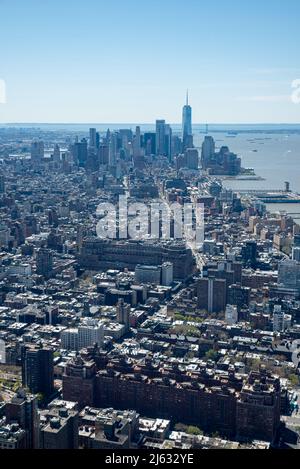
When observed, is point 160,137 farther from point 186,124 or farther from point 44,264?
point 44,264

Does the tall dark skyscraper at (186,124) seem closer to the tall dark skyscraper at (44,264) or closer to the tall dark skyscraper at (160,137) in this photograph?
the tall dark skyscraper at (160,137)

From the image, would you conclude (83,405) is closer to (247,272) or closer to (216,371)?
(216,371)

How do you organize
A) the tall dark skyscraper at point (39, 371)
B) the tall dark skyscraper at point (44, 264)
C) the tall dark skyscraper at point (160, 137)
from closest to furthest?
the tall dark skyscraper at point (39, 371)
the tall dark skyscraper at point (44, 264)
the tall dark skyscraper at point (160, 137)

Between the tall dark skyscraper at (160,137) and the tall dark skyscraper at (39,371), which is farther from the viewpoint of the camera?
the tall dark skyscraper at (160,137)

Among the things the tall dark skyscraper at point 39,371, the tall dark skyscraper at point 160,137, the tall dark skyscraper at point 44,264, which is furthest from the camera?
the tall dark skyscraper at point 160,137

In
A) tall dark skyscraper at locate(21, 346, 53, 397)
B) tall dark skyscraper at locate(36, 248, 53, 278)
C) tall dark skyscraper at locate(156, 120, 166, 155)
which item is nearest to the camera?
tall dark skyscraper at locate(21, 346, 53, 397)

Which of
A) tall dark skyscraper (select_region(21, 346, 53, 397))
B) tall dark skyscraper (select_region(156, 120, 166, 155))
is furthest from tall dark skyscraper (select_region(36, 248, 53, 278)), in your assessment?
tall dark skyscraper (select_region(156, 120, 166, 155))

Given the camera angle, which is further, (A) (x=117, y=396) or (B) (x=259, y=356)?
(B) (x=259, y=356)

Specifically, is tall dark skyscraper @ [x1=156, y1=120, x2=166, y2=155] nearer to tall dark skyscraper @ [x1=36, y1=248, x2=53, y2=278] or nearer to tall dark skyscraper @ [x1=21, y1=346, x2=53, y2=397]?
tall dark skyscraper @ [x1=36, y1=248, x2=53, y2=278]

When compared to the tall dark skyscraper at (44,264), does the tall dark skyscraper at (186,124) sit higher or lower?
higher

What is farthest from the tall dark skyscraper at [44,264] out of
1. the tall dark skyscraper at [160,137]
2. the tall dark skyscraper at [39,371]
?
the tall dark skyscraper at [160,137]
